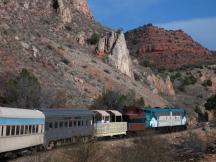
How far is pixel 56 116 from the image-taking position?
33.6 meters

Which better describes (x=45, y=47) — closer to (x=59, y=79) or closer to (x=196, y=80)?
(x=59, y=79)

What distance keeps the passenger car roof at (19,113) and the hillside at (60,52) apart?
24.5m

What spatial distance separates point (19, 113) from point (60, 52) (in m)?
51.9

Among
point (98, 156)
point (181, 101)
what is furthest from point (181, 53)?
point (98, 156)

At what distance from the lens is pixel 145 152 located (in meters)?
31.2

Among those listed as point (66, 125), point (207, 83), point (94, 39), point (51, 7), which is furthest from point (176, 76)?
point (66, 125)

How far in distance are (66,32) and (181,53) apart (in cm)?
10870

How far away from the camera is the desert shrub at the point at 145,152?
91.7 feet


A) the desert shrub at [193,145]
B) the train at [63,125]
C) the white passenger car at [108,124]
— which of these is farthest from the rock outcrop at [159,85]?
the white passenger car at [108,124]

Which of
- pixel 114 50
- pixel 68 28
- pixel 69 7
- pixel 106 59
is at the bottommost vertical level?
pixel 106 59

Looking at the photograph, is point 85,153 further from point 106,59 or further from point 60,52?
point 106,59

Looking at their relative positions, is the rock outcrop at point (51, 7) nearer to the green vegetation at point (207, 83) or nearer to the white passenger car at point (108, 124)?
the white passenger car at point (108, 124)

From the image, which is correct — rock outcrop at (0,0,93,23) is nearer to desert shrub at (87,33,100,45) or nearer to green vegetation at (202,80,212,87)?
desert shrub at (87,33,100,45)

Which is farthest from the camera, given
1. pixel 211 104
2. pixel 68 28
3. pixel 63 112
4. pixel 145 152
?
pixel 211 104
